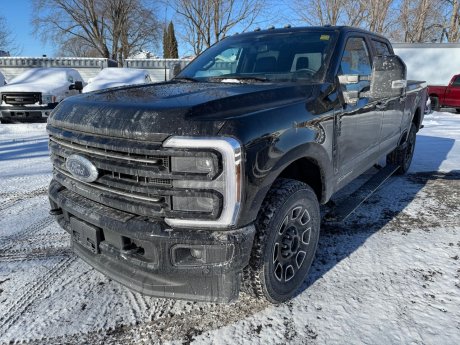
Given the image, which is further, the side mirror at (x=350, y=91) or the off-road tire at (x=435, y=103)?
the off-road tire at (x=435, y=103)

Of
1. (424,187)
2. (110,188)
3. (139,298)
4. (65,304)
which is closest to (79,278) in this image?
(65,304)

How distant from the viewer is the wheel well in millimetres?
2531

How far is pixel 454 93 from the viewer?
14.6 m

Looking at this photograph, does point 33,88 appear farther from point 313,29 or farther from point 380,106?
point 380,106

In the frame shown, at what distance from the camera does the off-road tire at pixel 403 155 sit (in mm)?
5188

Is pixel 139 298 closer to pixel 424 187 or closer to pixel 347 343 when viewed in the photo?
pixel 347 343

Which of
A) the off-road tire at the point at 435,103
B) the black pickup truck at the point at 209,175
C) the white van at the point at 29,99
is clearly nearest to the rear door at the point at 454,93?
the off-road tire at the point at 435,103

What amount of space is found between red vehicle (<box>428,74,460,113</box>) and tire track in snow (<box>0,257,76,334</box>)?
16.1 meters

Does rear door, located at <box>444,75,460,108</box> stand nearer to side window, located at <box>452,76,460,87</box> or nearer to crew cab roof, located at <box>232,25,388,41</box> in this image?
side window, located at <box>452,76,460,87</box>

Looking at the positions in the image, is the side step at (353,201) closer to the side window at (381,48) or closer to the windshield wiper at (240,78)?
the windshield wiper at (240,78)

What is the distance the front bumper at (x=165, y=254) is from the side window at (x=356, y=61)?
174 centimetres

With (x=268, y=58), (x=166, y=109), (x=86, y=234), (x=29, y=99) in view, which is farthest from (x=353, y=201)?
(x=29, y=99)

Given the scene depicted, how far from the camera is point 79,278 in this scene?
8.72 feet

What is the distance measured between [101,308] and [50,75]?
11161 mm
